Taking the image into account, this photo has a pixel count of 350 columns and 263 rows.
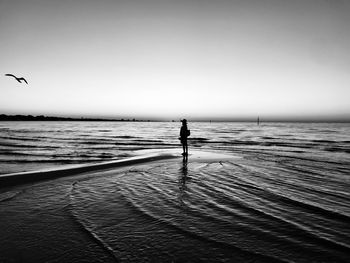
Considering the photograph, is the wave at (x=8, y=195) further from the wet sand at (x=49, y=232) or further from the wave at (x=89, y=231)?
the wave at (x=89, y=231)

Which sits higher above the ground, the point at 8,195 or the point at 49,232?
the point at 49,232

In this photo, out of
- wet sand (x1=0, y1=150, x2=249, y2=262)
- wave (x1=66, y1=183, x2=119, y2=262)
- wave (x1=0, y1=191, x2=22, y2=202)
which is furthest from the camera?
wave (x1=0, y1=191, x2=22, y2=202)

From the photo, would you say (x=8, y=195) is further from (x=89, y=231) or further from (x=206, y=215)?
(x=206, y=215)

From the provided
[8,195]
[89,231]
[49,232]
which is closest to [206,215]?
[89,231]

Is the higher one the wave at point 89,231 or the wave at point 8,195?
the wave at point 89,231

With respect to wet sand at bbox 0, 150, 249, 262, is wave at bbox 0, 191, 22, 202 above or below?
below

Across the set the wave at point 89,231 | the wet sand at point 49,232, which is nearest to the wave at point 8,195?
the wet sand at point 49,232

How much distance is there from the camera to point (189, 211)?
21.3 feet

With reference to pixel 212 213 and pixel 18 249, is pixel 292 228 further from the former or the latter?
pixel 18 249

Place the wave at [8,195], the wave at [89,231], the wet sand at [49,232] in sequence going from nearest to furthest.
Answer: the wet sand at [49,232]
the wave at [89,231]
the wave at [8,195]

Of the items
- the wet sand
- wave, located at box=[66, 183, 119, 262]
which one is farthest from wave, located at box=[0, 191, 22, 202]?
wave, located at box=[66, 183, 119, 262]

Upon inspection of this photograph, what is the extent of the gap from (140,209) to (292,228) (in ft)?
12.2

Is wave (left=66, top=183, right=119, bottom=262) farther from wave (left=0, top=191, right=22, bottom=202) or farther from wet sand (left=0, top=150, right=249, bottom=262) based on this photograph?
wave (left=0, top=191, right=22, bottom=202)

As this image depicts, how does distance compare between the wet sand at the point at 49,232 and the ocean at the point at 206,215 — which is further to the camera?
the ocean at the point at 206,215
